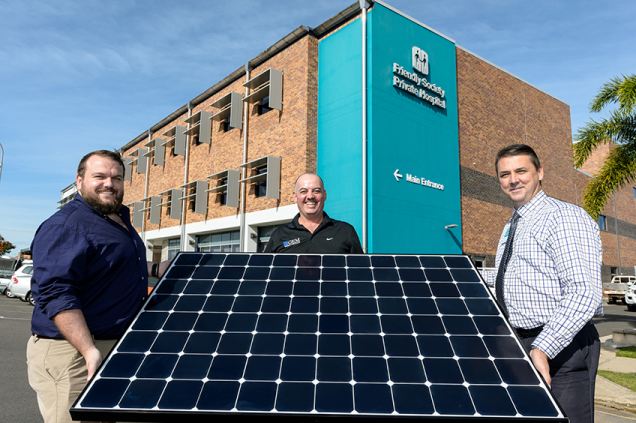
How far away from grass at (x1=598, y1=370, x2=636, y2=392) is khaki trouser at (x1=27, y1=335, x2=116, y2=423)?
854 cm

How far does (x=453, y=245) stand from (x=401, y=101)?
7.76m

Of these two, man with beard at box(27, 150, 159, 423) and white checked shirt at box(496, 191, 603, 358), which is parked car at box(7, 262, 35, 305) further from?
white checked shirt at box(496, 191, 603, 358)

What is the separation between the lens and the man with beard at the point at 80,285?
263 cm

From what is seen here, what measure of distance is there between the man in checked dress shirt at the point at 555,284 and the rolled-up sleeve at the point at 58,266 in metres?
2.74

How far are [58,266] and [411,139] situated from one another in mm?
19933

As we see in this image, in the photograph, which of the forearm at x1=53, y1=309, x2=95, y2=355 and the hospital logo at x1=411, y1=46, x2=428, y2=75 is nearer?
the forearm at x1=53, y1=309, x2=95, y2=355

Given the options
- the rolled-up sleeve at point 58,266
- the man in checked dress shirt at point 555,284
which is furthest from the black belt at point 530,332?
the rolled-up sleeve at point 58,266

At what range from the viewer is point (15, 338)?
1159 centimetres

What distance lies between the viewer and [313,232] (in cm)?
467

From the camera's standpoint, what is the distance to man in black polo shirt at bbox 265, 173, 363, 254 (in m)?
4.55

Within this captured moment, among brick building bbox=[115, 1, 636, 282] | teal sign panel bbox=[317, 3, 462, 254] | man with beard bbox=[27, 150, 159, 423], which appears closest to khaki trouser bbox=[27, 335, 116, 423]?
man with beard bbox=[27, 150, 159, 423]

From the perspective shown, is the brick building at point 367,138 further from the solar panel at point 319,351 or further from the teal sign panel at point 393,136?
the solar panel at point 319,351

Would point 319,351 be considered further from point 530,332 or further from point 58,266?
point 58,266

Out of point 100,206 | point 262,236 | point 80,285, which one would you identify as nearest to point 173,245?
point 262,236
